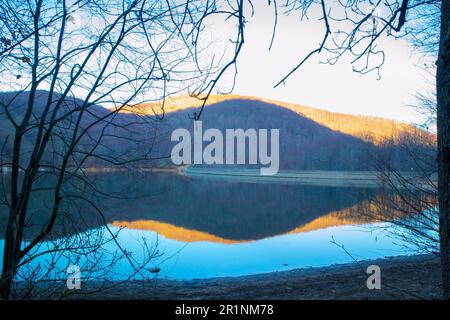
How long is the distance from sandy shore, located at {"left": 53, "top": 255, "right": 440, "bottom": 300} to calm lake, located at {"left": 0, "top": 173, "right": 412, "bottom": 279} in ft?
1.75

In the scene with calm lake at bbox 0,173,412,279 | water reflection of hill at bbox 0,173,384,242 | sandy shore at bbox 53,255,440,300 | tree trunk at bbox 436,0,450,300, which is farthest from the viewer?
water reflection of hill at bbox 0,173,384,242

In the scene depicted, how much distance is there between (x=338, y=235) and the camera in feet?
49.0

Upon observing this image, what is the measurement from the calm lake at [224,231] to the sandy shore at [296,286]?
0.53 meters

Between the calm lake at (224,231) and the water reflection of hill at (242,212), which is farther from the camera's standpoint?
the water reflection of hill at (242,212)

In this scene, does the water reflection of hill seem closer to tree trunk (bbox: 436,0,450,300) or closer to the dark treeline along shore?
the dark treeline along shore

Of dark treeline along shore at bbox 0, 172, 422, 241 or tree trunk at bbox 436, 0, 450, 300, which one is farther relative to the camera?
dark treeline along shore at bbox 0, 172, 422, 241

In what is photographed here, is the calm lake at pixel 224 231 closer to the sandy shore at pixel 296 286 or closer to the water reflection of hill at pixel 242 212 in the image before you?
the water reflection of hill at pixel 242 212

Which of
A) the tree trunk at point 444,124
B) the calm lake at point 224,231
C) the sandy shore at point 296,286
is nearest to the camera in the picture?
the tree trunk at point 444,124

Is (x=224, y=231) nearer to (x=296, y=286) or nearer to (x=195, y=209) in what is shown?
(x=195, y=209)

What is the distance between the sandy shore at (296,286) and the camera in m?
6.47

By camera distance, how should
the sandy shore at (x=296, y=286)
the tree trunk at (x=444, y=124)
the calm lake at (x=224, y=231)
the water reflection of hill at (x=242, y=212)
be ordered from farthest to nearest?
the water reflection of hill at (x=242, y=212) → the sandy shore at (x=296, y=286) → the calm lake at (x=224, y=231) → the tree trunk at (x=444, y=124)

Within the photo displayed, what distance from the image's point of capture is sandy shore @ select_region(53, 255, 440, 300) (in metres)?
6.47

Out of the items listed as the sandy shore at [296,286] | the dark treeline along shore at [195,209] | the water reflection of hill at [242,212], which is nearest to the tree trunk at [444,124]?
the dark treeline along shore at [195,209]

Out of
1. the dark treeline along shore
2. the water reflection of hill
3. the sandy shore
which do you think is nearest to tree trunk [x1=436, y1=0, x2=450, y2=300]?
the dark treeline along shore
